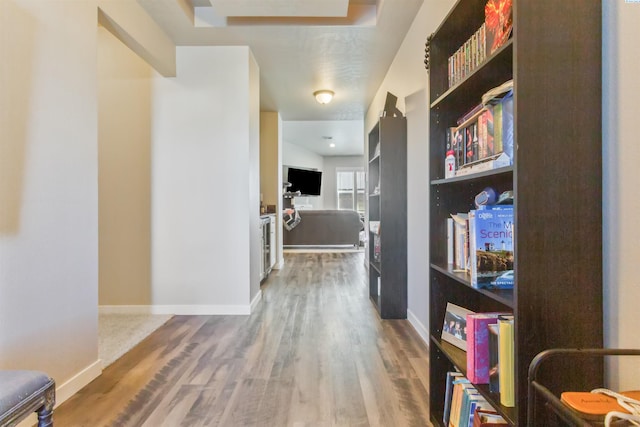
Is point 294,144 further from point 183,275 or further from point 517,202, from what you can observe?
point 517,202

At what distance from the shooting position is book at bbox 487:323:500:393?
1020mm

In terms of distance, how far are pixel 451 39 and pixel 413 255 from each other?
169cm

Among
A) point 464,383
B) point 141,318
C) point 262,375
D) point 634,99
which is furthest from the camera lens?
point 141,318

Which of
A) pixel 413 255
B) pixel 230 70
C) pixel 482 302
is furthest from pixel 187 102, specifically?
pixel 482 302

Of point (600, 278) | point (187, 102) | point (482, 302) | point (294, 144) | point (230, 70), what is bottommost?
point (482, 302)

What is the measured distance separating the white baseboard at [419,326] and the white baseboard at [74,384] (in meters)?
2.08

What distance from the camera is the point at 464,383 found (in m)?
1.23

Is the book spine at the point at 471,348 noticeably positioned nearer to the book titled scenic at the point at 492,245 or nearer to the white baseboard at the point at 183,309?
the book titled scenic at the point at 492,245

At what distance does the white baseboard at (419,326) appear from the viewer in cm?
237

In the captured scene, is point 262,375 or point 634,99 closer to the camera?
point 634,99

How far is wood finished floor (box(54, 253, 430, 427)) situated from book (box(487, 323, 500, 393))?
58 cm

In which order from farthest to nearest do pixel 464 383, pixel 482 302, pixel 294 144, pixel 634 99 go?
pixel 294 144 → pixel 482 302 → pixel 464 383 → pixel 634 99

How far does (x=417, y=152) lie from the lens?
2.58m

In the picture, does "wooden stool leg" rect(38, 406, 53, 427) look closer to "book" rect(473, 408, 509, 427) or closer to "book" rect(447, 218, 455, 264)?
"book" rect(473, 408, 509, 427)
